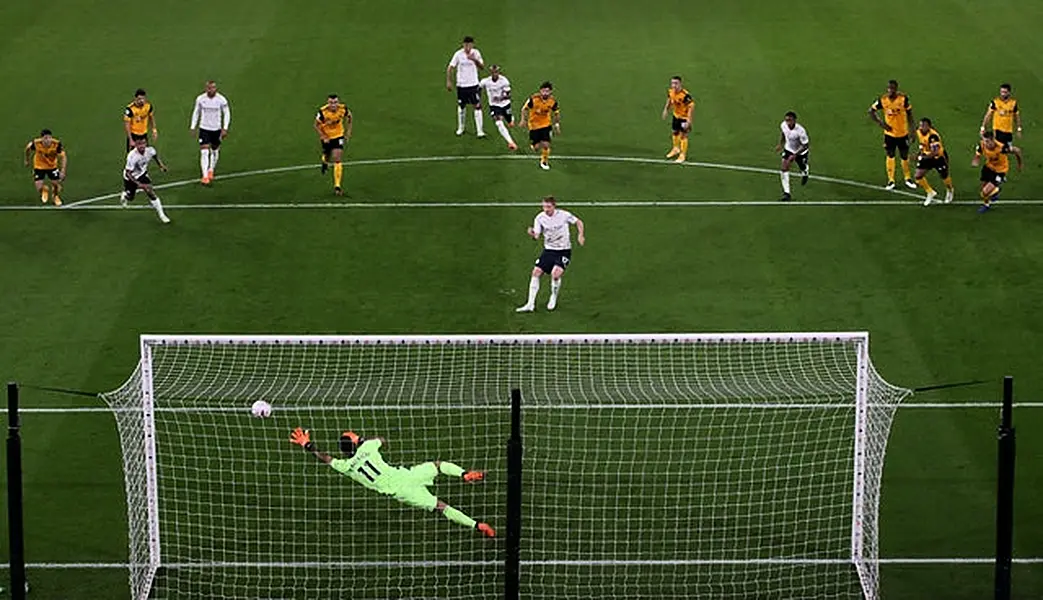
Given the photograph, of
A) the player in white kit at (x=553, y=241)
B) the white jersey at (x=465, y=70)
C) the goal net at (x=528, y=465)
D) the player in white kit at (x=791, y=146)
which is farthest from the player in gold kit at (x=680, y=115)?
the goal net at (x=528, y=465)

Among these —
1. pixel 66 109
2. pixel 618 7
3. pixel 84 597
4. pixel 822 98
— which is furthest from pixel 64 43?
pixel 84 597

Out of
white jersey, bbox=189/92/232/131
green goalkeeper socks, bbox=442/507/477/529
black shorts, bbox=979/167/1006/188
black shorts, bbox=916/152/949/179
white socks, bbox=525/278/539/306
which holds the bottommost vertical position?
green goalkeeper socks, bbox=442/507/477/529

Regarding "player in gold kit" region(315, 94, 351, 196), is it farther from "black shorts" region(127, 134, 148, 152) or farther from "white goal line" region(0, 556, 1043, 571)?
"white goal line" region(0, 556, 1043, 571)

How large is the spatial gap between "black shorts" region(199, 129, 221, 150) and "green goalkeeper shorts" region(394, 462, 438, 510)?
14.7 m

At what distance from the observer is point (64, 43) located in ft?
146

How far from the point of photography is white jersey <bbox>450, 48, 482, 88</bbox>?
125 ft

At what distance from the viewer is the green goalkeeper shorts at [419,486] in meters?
21.9

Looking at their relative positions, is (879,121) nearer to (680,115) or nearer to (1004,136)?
(1004,136)

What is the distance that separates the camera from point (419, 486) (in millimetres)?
21938

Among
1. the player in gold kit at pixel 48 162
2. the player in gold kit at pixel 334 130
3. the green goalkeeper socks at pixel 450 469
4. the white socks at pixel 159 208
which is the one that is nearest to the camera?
the green goalkeeper socks at pixel 450 469

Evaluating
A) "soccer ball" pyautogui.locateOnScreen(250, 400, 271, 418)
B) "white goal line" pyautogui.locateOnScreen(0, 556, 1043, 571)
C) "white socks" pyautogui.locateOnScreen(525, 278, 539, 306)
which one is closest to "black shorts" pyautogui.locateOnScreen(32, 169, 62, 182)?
"white socks" pyautogui.locateOnScreen(525, 278, 539, 306)

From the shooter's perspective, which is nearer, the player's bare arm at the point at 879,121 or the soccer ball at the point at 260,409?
the soccer ball at the point at 260,409

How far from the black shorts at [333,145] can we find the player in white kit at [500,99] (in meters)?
3.39

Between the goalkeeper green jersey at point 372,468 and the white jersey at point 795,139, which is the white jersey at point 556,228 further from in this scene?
the goalkeeper green jersey at point 372,468
